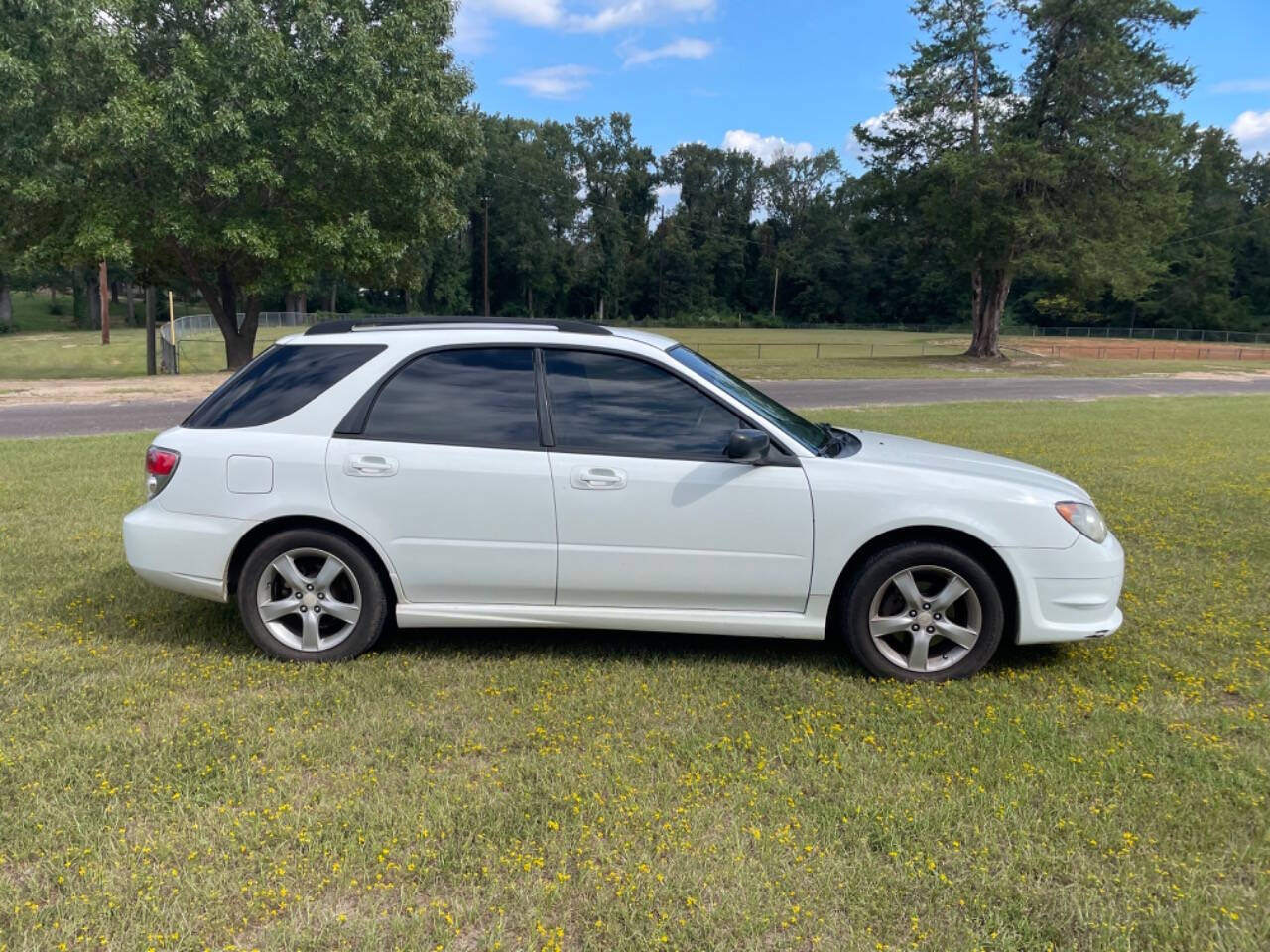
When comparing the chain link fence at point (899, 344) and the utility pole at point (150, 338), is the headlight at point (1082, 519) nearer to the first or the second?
the chain link fence at point (899, 344)

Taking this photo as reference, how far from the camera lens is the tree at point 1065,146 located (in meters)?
34.8

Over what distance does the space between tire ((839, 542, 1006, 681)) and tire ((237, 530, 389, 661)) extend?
232cm

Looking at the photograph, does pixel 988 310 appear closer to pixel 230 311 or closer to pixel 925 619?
pixel 230 311

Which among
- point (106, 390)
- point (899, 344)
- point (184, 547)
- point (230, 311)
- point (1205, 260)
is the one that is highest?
point (1205, 260)

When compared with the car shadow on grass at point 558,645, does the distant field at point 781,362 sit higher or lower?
higher

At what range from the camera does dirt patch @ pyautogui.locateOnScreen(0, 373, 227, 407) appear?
19.0 meters

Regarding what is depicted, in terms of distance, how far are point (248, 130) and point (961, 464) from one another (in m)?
21.4

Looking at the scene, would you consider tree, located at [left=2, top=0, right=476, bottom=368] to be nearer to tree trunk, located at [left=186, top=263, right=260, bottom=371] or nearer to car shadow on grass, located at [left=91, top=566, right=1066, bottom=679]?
tree trunk, located at [left=186, top=263, right=260, bottom=371]

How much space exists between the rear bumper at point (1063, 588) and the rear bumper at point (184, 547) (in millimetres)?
3713

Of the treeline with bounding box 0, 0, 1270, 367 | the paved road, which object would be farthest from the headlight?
the treeline with bounding box 0, 0, 1270, 367

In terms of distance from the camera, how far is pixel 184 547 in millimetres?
4316

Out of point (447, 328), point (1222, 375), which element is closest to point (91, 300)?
point (1222, 375)

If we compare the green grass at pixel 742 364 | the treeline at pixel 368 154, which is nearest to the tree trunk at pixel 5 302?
the treeline at pixel 368 154

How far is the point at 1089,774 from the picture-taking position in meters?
3.29
